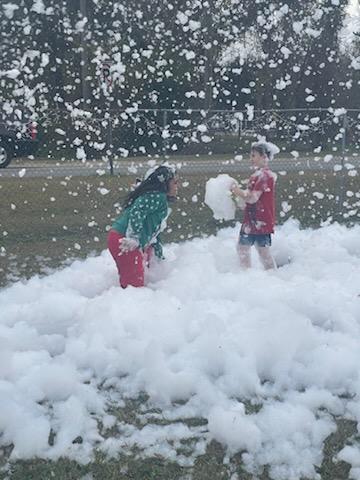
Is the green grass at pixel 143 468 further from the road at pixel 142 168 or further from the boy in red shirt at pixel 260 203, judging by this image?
the road at pixel 142 168

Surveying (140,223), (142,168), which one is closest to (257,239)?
(140,223)

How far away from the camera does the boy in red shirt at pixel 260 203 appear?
19.4ft

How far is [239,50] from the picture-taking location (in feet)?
79.0

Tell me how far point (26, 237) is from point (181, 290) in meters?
4.03

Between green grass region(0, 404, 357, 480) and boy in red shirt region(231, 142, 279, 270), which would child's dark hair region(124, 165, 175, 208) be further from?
green grass region(0, 404, 357, 480)

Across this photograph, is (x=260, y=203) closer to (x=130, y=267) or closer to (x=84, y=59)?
(x=130, y=267)

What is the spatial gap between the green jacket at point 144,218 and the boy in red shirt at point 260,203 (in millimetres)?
831

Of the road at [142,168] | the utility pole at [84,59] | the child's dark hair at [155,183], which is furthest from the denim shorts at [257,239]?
the utility pole at [84,59]

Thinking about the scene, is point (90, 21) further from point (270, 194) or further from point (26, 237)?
point (270, 194)

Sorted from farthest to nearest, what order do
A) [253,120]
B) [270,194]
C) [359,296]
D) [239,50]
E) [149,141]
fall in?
[239,50], [149,141], [253,120], [270,194], [359,296]

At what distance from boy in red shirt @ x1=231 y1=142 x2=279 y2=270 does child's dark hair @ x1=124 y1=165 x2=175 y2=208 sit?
2.45ft

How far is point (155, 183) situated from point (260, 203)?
113 cm

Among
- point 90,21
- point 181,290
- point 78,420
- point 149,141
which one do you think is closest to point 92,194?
point 181,290

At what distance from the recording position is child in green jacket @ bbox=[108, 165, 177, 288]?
5262mm
